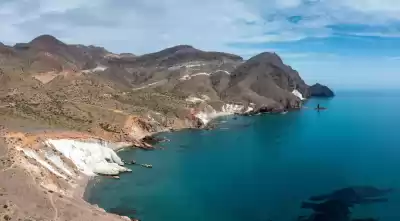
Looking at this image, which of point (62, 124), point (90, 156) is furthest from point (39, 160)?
point (62, 124)

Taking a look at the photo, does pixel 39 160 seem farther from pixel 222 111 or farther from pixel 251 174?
pixel 222 111

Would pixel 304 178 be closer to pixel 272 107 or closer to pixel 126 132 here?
pixel 126 132

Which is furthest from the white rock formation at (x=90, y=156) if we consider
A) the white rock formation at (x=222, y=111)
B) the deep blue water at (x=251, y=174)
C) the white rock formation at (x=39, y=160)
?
the white rock formation at (x=222, y=111)

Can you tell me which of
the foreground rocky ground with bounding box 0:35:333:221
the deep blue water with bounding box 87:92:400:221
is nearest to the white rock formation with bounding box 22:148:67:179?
the foreground rocky ground with bounding box 0:35:333:221

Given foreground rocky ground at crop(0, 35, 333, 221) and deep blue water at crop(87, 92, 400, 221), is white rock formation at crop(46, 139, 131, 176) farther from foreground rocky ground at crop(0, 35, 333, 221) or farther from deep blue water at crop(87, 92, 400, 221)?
deep blue water at crop(87, 92, 400, 221)

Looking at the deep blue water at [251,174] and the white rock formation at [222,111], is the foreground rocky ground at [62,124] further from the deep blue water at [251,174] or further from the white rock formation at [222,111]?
the deep blue water at [251,174]

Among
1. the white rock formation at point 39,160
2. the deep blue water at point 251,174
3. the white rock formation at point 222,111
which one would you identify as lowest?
the deep blue water at point 251,174

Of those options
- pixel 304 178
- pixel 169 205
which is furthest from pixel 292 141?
pixel 169 205
